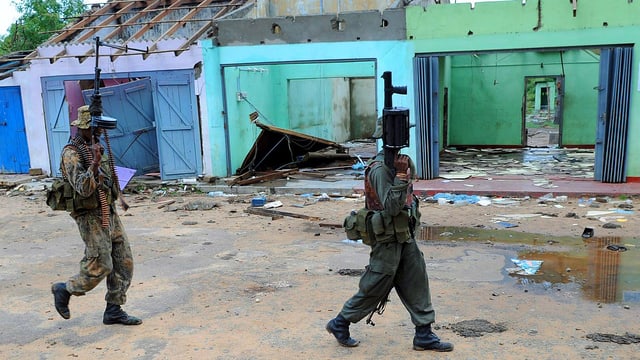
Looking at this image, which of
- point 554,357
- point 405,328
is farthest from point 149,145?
point 554,357

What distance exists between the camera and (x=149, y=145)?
13.0 meters

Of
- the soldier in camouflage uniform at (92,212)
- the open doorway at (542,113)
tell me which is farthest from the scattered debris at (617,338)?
the open doorway at (542,113)

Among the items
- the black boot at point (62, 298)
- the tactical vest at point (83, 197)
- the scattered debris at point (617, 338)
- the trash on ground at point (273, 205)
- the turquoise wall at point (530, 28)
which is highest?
the turquoise wall at point (530, 28)

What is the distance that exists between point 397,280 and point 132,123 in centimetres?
1016

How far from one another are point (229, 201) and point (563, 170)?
7.10m

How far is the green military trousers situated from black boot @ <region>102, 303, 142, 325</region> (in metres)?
1.87

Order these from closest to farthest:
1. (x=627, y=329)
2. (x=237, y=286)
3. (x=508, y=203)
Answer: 1. (x=627, y=329)
2. (x=237, y=286)
3. (x=508, y=203)

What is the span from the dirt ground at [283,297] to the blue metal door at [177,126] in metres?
3.65

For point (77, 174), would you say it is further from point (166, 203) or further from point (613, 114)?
point (613, 114)

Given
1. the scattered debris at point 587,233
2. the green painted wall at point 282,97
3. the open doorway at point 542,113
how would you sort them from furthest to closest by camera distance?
1. the open doorway at point 542,113
2. the green painted wall at point 282,97
3. the scattered debris at point 587,233

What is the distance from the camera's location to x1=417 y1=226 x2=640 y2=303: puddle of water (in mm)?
5089

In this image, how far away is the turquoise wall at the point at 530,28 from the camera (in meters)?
9.73

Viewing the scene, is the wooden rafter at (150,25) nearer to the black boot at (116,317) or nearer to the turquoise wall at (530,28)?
the turquoise wall at (530,28)

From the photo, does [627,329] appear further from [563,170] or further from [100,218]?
[563,170]
